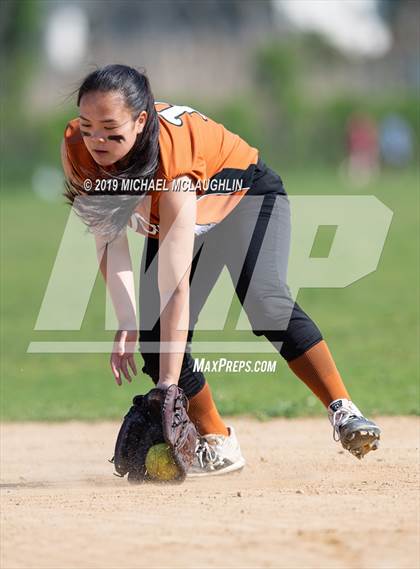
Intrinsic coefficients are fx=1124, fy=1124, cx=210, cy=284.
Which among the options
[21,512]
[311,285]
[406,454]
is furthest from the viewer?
[311,285]

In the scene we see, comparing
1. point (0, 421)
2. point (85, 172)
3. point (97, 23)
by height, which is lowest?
point (0, 421)

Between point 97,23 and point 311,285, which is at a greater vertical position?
point 97,23

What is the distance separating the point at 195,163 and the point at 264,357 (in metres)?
6.10

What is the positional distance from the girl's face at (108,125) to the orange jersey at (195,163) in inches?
5.8

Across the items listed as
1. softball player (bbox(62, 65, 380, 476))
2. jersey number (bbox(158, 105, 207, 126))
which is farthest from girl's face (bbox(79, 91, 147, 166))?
jersey number (bbox(158, 105, 207, 126))

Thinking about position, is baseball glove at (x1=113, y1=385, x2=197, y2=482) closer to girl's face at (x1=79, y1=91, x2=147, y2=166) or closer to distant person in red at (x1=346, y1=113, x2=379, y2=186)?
girl's face at (x1=79, y1=91, x2=147, y2=166)

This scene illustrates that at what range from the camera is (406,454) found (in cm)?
615

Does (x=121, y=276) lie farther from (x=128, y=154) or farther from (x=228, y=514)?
(x=228, y=514)

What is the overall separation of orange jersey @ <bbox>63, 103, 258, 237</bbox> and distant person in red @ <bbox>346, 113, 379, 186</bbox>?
32600 millimetres

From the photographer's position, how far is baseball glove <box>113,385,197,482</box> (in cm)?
513

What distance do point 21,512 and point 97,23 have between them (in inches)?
2334

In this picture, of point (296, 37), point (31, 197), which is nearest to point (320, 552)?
point (31, 197)

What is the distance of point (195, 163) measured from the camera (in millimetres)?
4984

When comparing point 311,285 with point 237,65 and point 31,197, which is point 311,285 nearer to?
point 31,197
